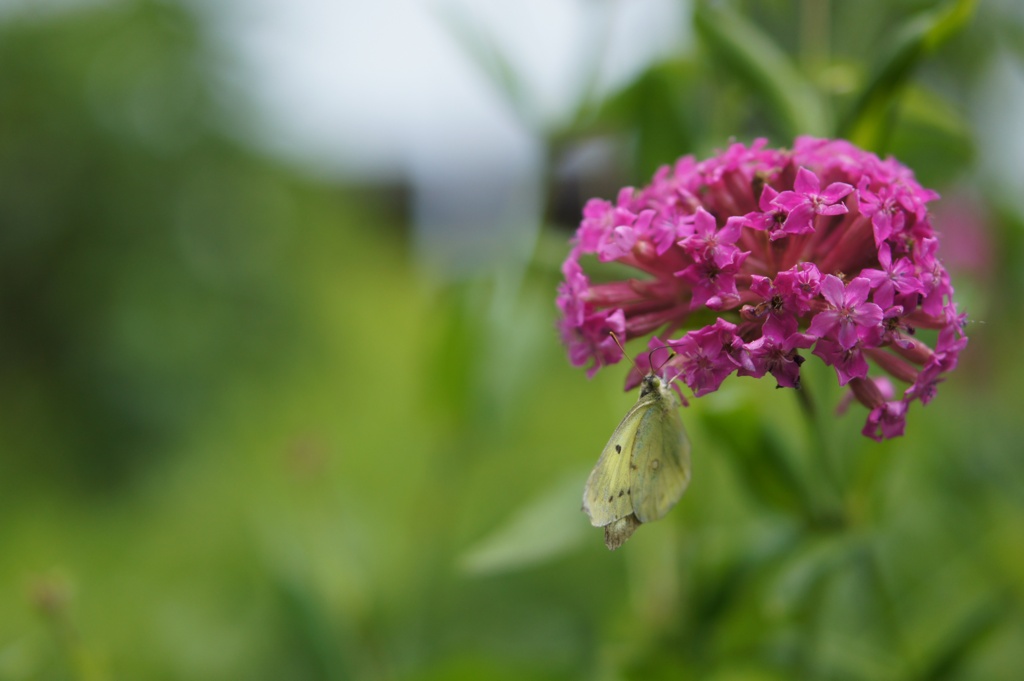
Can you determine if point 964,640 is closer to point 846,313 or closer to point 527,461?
point 846,313

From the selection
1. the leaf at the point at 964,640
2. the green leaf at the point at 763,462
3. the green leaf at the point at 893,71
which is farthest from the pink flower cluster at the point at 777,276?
the leaf at the point at 964,640

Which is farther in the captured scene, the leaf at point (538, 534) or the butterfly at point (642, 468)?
the leaf at point (538, 534)

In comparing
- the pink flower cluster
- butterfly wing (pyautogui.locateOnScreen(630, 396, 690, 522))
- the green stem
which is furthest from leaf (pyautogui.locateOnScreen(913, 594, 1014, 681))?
butterfly wing (pyautogui.locateOnScreen(630, 396, 690, 522))

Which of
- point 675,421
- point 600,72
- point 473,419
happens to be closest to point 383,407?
point 473,419

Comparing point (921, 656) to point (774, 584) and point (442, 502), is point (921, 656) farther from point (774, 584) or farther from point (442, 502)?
point (442, 502)

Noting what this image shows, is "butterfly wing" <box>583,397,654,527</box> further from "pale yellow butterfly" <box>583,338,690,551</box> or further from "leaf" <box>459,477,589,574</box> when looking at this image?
"leaf" <box>459,477,589,574</box>

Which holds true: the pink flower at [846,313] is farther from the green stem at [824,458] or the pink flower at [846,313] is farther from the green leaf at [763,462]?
the green leaf at [763,462]

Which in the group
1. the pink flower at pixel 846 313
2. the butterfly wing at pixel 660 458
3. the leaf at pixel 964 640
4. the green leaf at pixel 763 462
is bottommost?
the leaf at pixel 964 640
